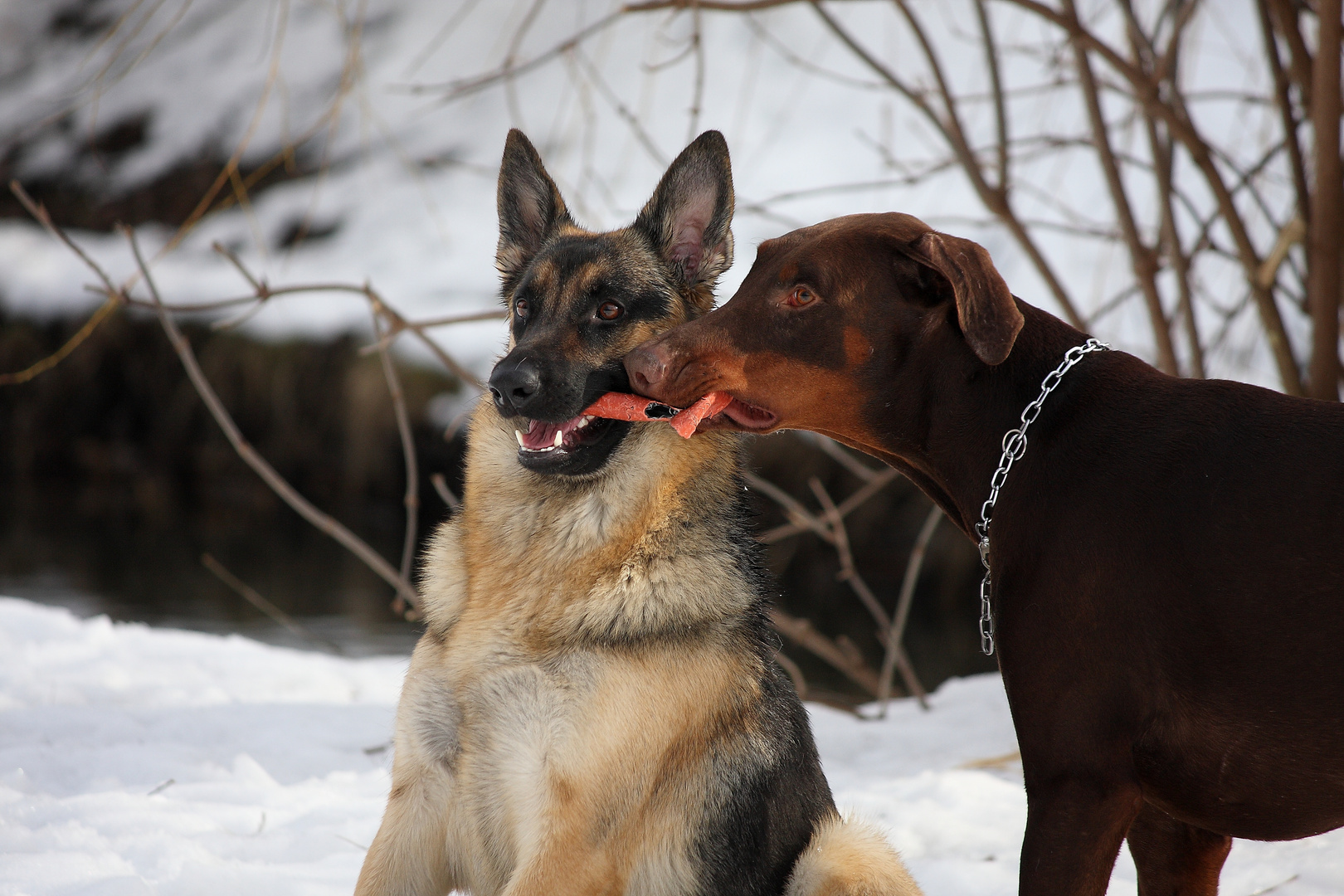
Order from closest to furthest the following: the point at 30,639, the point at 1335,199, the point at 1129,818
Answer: the point at 1129,818
the point at 1335,199
the point at 30,639

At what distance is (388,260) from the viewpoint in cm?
1365

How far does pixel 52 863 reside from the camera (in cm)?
312

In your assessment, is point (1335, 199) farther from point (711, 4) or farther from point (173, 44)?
point (173, 44)

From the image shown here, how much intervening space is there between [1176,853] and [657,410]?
1627 mm

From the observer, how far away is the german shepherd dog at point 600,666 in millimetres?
2588

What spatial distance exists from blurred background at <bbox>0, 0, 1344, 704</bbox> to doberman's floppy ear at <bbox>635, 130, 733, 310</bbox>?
6.09 ft

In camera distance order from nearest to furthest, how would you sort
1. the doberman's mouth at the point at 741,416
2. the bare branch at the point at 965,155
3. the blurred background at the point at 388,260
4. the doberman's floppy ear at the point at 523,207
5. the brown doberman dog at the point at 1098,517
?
the brown doberman dog at the point at 1098,517
the doberman's mouth at the point at 741,416
the doberman's floppy ear at the point at 523,207
the bare branch at the point at 965,155
the blurred background at the point at 388,260

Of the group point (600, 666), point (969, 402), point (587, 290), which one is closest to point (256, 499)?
point (587, 290)

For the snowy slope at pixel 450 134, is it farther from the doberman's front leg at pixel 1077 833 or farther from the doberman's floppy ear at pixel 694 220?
the doberman's front leg at pixel 1077 833

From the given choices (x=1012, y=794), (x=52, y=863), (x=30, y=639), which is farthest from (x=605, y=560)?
(x=30, y=639)

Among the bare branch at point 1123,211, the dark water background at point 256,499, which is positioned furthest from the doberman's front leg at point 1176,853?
the dark water background at point 256,499

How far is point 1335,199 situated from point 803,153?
35.0ft

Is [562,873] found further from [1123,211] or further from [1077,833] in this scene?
[1123,211]

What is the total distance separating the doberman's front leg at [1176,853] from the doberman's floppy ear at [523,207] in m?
2.29
